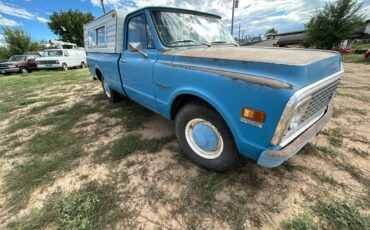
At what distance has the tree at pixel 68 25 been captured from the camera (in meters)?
35.8

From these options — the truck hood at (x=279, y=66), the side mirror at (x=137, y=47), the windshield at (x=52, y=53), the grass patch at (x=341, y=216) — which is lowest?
the grass patch at (x=341, y=216)

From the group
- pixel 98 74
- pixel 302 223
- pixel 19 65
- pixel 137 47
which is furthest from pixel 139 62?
pixel 19 65

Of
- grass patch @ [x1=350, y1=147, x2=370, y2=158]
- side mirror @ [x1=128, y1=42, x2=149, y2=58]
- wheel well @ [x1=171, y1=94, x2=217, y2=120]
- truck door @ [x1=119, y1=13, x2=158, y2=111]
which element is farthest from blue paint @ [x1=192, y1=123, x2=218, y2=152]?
grass patch @ [x1=350, y1=147, x2=370, y2=158]

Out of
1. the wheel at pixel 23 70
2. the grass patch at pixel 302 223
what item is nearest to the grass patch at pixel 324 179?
the grass patch at pixel 302 223

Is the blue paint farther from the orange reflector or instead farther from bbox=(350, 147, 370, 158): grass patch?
bbox=(350, 147, 370, 158): grass patch

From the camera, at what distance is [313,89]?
60.6 inches

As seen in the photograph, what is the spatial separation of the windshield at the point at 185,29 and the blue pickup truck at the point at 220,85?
0.05 feet

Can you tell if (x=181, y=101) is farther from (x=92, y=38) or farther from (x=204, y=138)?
(x=92, y=38)

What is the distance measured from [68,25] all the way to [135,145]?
4305 centimetres

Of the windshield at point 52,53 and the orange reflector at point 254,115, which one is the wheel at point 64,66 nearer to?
the windshield at point 52,53

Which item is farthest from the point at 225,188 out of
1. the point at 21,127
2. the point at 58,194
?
the point at 21,127

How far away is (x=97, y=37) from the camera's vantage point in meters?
4.71

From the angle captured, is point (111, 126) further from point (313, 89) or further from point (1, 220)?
point (313, 89)

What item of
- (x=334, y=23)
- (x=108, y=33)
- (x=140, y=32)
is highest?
(x=334, y=23)
